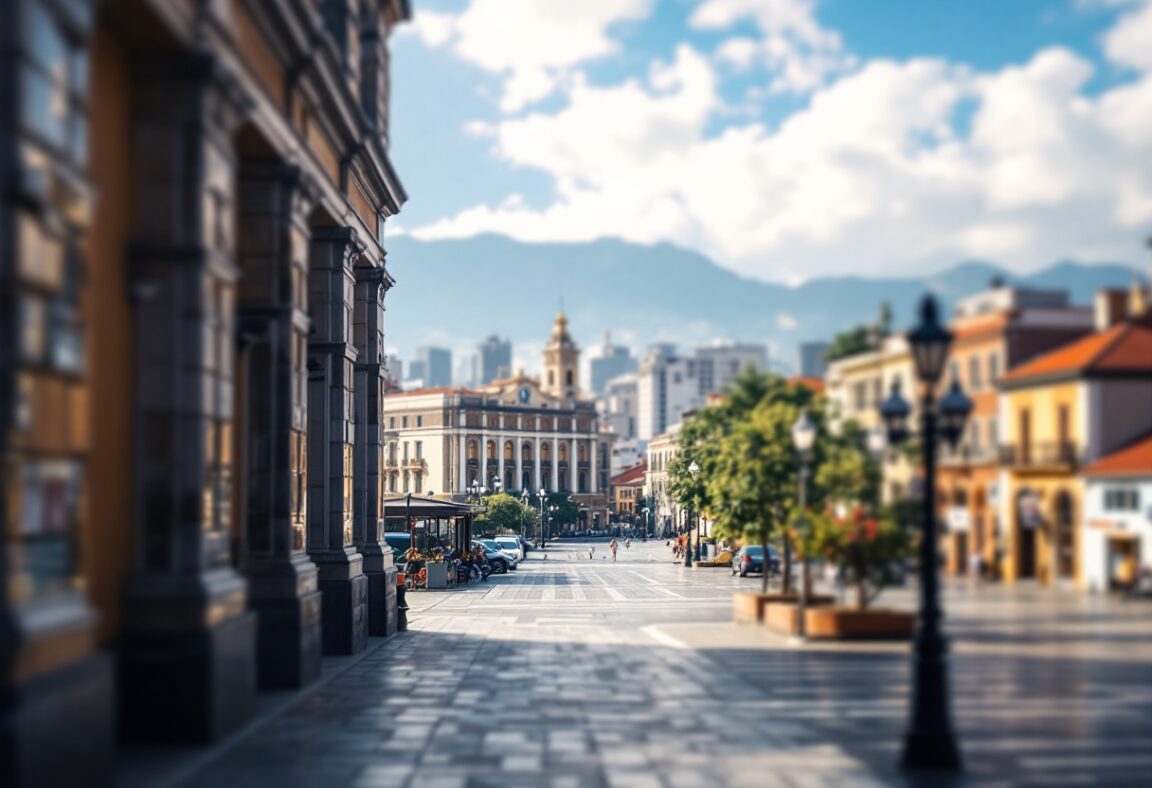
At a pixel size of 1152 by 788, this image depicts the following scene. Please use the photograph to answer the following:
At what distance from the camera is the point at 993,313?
14430mm

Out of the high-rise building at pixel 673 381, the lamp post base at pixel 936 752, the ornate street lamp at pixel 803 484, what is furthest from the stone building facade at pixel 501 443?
the lamp post base at pixel 936 752

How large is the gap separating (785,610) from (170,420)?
10.3m

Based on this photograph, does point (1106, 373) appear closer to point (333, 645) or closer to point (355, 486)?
point (333, 645)

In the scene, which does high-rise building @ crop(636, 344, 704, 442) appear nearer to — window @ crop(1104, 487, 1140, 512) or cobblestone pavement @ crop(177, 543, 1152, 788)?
cobblestone pavement @ crop(177, 543, 1152, 788)

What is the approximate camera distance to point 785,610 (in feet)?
71.9

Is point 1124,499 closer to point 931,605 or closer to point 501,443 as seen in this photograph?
point 931,605

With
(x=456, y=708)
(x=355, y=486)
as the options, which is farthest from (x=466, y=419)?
(x=456, y=708)

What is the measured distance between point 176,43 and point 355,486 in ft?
59.4

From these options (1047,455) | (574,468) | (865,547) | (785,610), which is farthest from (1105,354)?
(574,468)

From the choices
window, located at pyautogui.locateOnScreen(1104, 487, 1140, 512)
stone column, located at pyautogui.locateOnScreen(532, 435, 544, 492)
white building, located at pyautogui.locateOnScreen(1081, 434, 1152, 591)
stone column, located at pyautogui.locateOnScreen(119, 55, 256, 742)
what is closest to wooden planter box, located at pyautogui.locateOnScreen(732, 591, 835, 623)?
white building, located at pyautogui.locateOnScreen(1081, 434, 1152, 591)

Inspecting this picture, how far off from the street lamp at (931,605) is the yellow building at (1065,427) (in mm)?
890

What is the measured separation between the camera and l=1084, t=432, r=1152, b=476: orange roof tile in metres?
12.1

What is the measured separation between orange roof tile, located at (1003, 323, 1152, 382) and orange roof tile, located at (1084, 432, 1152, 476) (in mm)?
818

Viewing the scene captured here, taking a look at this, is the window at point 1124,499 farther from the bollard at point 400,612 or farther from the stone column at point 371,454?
the bollard at point 400,612
